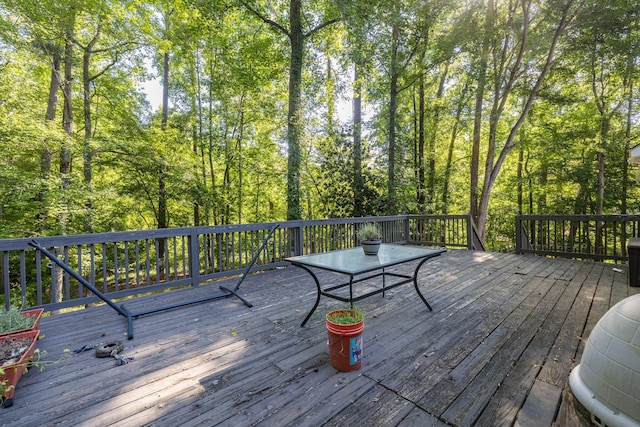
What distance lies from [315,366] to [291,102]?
6.39 metres

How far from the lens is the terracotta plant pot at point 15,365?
161 centimetres

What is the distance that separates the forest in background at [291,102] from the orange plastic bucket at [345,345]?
17.2 ft

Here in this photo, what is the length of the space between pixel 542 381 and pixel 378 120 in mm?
8685

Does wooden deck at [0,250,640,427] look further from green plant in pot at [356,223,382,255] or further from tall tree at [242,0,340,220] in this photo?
tall tree at [242,0,340,220]

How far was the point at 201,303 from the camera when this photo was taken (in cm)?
330

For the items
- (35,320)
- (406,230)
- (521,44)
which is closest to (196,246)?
(35,320)

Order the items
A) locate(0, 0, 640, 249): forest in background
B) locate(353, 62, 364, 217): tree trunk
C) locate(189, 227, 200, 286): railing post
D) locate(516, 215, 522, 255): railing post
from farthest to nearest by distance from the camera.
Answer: locate(353, 62, 364, 217): tree trunk < locate(0, 0, 640, 249): forest in background < locate(516, 215, 522, 255): railing post < locate(189, 227, 200, 286): railing post

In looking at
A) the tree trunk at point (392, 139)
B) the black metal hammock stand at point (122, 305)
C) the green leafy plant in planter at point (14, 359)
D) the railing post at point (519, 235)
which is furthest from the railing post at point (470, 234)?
the green leafy plant in planter at point (14, 359)

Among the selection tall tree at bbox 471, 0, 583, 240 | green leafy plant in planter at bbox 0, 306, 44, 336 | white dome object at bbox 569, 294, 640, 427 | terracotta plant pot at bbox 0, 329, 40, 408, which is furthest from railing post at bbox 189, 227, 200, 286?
tall tree at bbox 471, 0, 583, 240

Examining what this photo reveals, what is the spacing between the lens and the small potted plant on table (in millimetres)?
1862

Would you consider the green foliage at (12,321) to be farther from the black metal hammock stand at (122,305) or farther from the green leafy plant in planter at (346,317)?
the green leafy plant in planter at (346,317)

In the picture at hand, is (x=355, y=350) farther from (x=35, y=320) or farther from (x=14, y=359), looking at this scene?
(x=35, y=320)

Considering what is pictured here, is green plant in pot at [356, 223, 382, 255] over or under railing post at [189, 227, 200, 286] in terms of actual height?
over

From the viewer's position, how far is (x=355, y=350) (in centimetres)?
189
